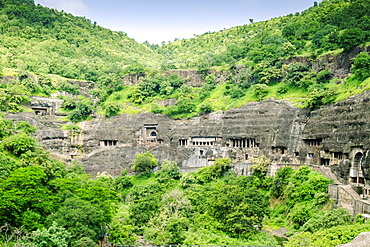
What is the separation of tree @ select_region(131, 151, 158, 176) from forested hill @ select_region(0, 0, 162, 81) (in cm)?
2647

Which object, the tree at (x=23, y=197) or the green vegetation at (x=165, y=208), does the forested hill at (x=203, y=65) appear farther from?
the tree at (x=23, y=197)

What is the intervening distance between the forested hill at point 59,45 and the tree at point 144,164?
86.9 feet

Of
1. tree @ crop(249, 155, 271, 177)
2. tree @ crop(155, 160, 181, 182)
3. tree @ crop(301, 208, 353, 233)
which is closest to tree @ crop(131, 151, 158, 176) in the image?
tree @ crop(155, 160, 181, 182)

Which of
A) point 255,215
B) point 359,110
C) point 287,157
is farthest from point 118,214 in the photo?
point 359,110

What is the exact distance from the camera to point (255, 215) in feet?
101

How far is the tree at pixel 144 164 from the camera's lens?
45.7 metres

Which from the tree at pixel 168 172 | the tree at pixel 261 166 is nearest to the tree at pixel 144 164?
the tree at pixel 168 172

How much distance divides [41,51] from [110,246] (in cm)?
5933

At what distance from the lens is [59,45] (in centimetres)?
8175

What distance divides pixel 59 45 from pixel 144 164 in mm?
48517

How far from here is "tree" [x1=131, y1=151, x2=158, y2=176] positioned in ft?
150

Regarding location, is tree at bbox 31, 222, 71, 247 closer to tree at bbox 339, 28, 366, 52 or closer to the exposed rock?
the exposed rock

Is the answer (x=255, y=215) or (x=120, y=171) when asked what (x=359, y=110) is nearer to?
(x=255, y=215)

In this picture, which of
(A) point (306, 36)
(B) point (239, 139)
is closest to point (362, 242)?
(B) point (239, 139)
